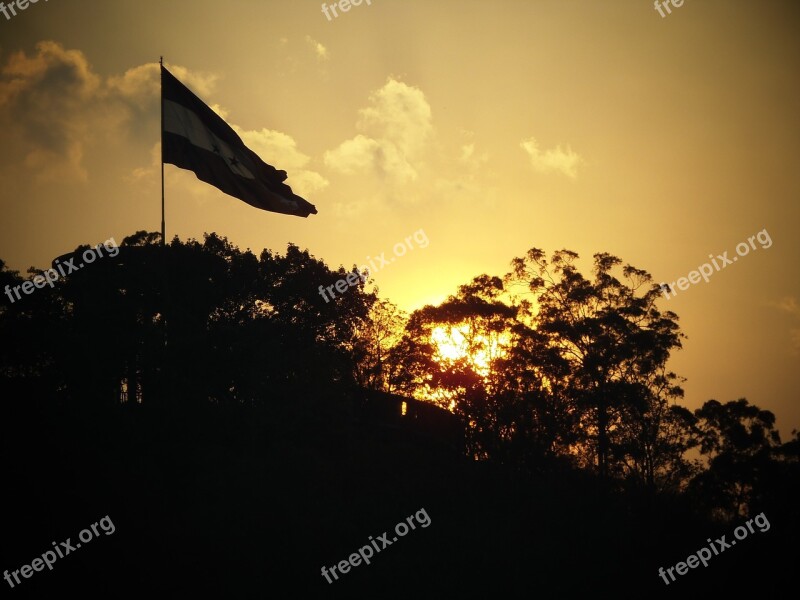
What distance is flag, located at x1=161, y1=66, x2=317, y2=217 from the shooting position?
14.3 m

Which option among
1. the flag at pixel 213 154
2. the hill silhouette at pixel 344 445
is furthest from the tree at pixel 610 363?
the flag at pixel 213 154

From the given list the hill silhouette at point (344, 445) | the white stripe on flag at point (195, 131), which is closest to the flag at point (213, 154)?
the white stripe on flag at point (195, 131)

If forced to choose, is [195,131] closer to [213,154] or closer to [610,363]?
[213,154]

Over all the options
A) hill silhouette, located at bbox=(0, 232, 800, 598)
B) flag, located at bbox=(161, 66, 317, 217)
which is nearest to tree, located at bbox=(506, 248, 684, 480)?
hill silhouette, located at bbox=(0, 232, 800, 598)

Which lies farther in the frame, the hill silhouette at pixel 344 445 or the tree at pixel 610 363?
the tree at pixel 610 363

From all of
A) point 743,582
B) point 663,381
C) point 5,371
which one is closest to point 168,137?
point 5,371

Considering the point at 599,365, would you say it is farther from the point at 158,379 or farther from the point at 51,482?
the point at 51,482

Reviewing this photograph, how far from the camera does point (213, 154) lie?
1515 cm

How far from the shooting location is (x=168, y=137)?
14.1 metres

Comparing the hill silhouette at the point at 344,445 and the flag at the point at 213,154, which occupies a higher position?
the flag at the point at 213,154

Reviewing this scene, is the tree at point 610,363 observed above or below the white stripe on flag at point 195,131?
below

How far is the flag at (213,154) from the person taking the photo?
14.3m

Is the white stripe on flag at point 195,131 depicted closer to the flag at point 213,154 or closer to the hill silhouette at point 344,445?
the flag at point 213,154

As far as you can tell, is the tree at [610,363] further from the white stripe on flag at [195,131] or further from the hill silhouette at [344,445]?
the white stripe on flag at [195,131]
